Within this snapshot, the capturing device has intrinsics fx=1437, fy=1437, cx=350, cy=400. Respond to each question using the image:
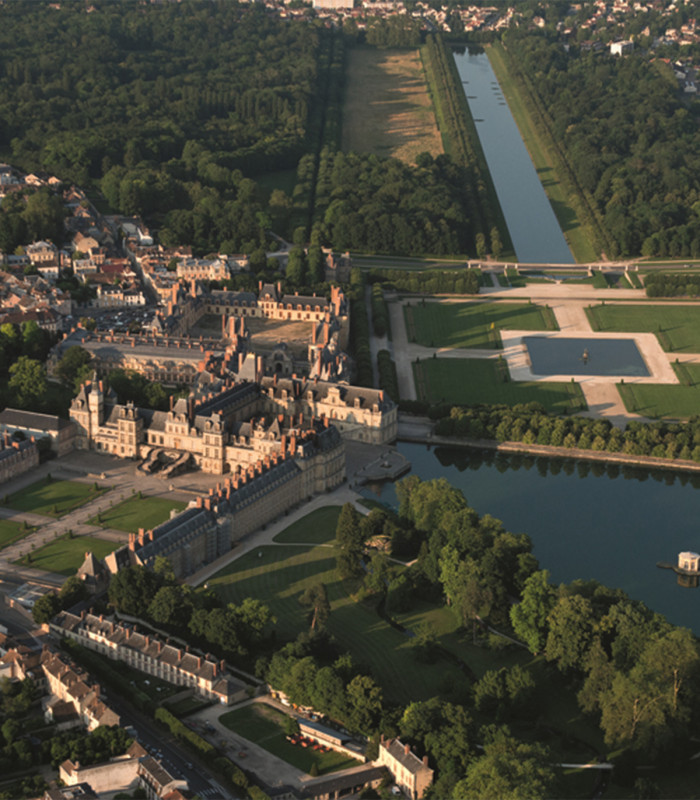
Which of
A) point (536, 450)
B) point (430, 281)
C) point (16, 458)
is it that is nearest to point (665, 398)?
point (536, 450)

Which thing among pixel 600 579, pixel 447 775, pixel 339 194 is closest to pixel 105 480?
Result: pixel 600 579

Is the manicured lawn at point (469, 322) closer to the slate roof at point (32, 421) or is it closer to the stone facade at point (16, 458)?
the slate roof at point (32, 421)

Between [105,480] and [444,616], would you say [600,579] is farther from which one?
[105,480]

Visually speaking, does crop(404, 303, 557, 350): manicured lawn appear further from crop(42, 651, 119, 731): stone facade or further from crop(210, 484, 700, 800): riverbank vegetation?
crop(42, 651, 119, 731): stone facade

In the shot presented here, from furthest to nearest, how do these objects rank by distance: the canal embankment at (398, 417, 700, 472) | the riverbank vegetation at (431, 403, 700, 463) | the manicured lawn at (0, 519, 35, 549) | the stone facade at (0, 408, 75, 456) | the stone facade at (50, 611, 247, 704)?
1. the riverbank vegetation at (431, 403, 700, 463)
2. the canal embankment at (398, 417, 700, 472)
3. the stone facade at (0, 408, 75, 456)
4. the manicured lawn at (0, 519, 35, 549)
5. the stone facade at (50, 611, 247, 704)

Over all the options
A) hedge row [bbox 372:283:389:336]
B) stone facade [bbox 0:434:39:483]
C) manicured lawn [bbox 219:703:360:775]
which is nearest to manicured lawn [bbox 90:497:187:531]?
stone facade [bbox 0:434:39:483]

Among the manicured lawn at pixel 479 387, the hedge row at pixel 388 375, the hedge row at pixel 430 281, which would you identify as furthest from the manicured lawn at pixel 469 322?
the hedge row at pixel 388 375
